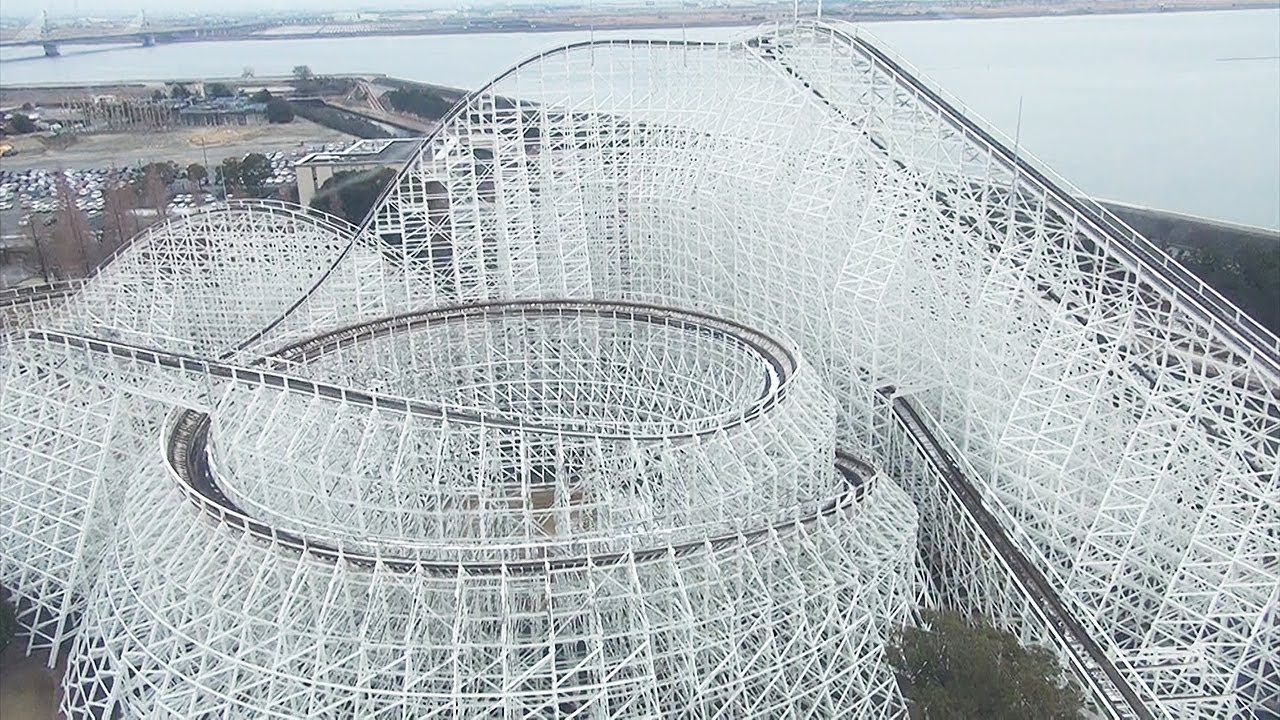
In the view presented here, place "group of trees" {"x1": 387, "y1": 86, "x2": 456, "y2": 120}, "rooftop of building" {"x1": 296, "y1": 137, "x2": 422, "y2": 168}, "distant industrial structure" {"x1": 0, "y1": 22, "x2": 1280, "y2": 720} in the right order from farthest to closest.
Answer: "group of trees" {"x1": 387, "y1": 86, "x2": 456, "y2": 120} < "rooftop of building" {"x1": 296, "y1": 137, "x2": 422, "y2": 168} < "distant industrial structure" {"x1": 0, "y1": 22, "x2": 1280, "y2": 720}

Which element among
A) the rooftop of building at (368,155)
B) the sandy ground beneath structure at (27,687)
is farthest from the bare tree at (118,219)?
the sandy ground beneath structure at (27,687)

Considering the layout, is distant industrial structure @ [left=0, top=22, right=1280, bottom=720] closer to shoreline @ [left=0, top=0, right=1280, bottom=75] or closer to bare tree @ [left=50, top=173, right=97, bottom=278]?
bare tree @ [left=50, top=173, right=97, bottom=278]

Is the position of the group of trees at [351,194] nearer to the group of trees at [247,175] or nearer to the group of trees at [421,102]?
the group of trees at [247,175]

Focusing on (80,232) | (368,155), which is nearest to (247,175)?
(368,155)

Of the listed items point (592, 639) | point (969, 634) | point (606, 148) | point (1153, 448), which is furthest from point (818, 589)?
point (606, 148)

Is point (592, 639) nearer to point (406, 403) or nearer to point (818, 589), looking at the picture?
point (818, 589)

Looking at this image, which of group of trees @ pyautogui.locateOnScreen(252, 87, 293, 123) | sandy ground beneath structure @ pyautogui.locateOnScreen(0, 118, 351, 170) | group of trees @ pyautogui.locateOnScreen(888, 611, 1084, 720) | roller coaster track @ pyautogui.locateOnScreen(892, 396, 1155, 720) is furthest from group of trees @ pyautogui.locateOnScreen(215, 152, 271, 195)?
group of trees @ pyautogui.locateOnScreen(888, 611, 1084, 720)

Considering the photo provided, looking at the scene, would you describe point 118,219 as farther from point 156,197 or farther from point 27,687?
point 27,687
